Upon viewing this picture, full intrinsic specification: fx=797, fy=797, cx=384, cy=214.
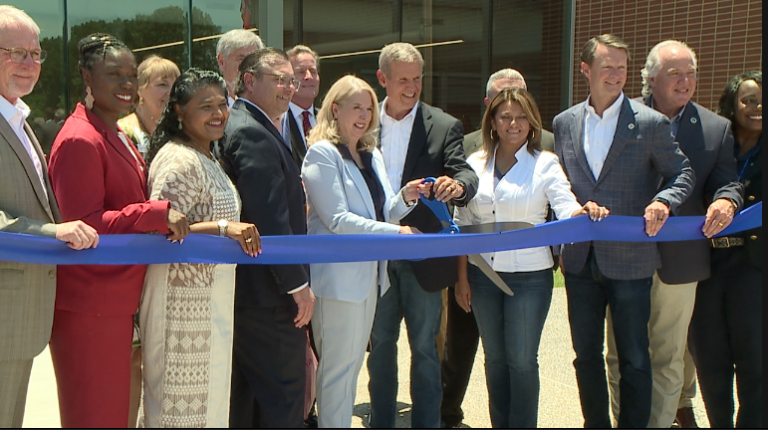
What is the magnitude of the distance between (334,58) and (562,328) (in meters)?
7.08

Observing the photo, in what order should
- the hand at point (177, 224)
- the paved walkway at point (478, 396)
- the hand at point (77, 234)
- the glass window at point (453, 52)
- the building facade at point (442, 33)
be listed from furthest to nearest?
the glass window at point (453, 52) → the building facade at point (442, 33) → the paved walkway at point (478, 396) → the hand at point (177, 224) → the hand at point (77, 234)

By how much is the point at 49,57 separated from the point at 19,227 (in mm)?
7944

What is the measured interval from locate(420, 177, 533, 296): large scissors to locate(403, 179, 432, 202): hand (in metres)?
0.03

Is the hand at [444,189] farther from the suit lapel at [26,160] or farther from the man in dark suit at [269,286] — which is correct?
the suit lapel at [26,160]

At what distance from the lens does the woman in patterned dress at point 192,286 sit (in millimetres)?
3451

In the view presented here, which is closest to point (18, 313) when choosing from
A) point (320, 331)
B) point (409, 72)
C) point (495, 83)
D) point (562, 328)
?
point (320, 331)

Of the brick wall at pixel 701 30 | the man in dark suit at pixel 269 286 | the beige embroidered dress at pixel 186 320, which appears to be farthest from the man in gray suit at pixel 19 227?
the brick wall at pixel 701 30

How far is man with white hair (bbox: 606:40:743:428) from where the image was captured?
4.61 metres

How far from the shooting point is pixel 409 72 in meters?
4.86

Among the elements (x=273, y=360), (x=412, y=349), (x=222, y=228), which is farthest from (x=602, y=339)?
(x=222, y=228)

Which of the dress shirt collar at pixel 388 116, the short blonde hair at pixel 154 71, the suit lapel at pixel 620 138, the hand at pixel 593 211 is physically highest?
the short blonde hair at pixel 154 71

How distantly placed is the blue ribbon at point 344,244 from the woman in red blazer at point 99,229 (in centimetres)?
9

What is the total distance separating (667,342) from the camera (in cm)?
476

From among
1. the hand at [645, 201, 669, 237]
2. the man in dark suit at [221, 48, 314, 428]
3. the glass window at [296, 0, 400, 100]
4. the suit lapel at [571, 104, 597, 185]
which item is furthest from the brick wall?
the man in dark suit at [221, 48, 314, 428]
